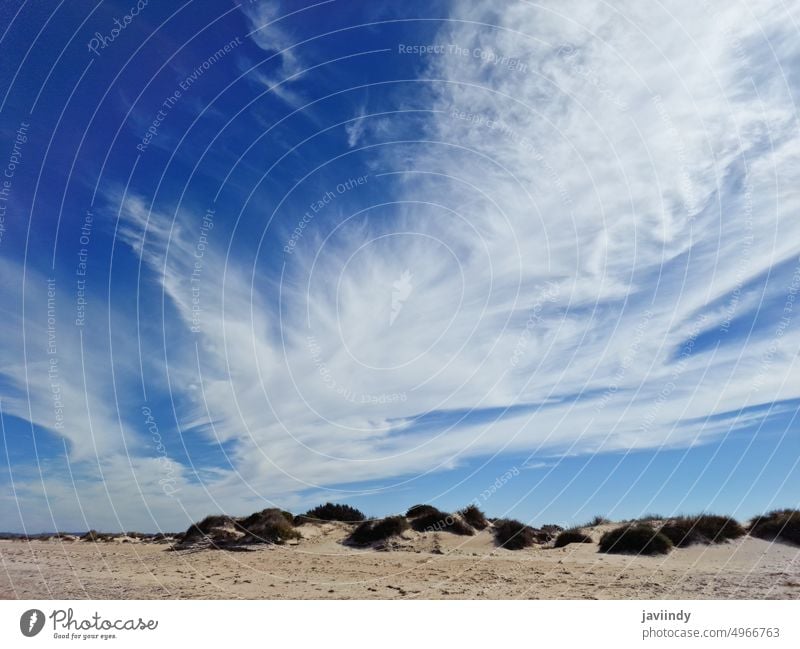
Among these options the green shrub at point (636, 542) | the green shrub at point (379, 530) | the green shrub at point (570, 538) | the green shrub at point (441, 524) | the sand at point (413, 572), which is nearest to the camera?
the sand at point (413, 572)

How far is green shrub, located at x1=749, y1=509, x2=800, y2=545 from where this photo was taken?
Answer: 27.1m

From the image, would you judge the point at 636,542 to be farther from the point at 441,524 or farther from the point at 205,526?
the point at 205,526

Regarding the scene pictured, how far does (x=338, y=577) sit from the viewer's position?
21406 mm

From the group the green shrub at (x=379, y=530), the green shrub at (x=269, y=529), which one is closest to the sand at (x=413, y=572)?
the green shrub at (x=379, y=530)

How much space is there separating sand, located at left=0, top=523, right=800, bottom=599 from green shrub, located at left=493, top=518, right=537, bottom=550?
2.90 ft

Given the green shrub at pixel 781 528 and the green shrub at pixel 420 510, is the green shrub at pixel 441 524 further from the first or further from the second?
the green shrub at pixel 781 528

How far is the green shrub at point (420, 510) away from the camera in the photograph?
3328 centimetres

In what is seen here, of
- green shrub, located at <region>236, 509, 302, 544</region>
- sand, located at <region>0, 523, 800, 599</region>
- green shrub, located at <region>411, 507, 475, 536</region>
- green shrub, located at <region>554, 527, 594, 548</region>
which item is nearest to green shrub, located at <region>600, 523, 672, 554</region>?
sand, located at <region>0, 523, 800, 599</region>

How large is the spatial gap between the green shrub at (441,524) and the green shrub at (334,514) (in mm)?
3598

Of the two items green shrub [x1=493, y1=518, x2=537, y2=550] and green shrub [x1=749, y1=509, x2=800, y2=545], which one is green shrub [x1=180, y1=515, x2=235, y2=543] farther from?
green shrub [x1=749, y1=509, x2=800, y2=545]

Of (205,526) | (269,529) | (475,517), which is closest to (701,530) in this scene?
(475,517)

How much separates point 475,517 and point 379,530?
6535 millimetres

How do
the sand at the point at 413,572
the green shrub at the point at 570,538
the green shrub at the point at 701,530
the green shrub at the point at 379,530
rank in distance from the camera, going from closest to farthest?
the sand at the point at 413,572, the green shrub at the point at 701,530, the green shrub at the point at 570,538, the green shrub at the point at 379,530
